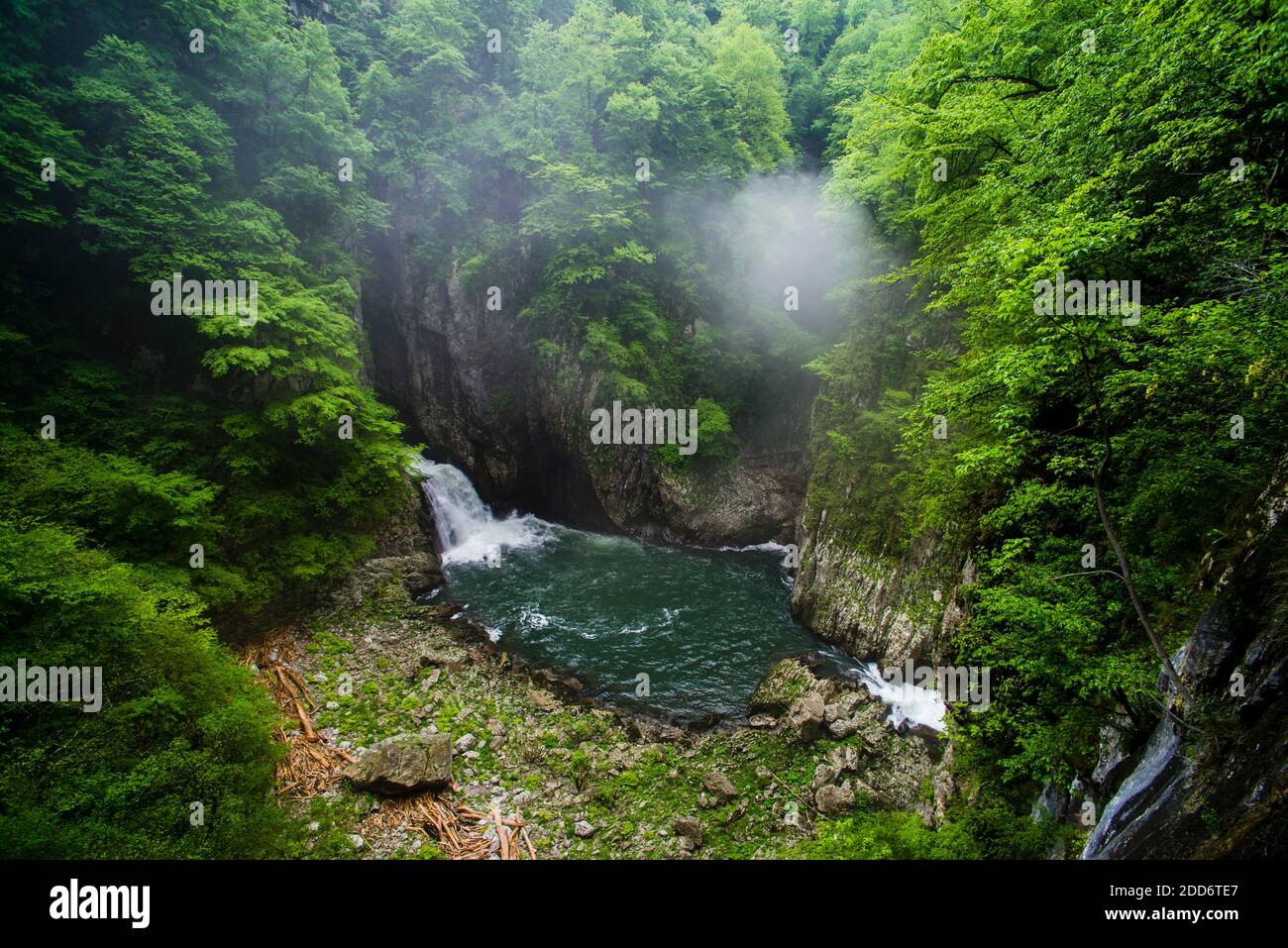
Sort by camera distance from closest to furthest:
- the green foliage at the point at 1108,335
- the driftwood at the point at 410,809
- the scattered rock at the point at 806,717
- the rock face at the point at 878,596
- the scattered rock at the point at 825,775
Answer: the green foliage at the point at 1108,335
the driftwood at the point at 410,809
the scattered rock at the point at 825,775
the scattered rock at the point at 806,717
the rock face at the point at 878,596

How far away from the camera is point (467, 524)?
2022 centimetres

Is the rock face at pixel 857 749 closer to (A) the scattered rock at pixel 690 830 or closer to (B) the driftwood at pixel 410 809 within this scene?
(A) the scattered rock at pixel 690 830

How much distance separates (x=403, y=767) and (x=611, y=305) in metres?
17.5

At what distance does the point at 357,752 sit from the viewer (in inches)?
364

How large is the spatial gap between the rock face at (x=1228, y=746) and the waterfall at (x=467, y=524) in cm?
1699

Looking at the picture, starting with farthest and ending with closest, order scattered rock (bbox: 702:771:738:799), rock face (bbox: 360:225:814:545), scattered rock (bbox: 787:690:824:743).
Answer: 1. rock face (bbox: 360:225:814:545)
2. scattered rock (bbox: 787:690:824:743)
3. scattered rock (bbox: 702:771:738:799)

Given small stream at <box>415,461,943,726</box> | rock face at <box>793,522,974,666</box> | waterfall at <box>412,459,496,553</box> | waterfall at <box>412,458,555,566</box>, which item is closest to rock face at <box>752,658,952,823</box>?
small stream at <box>415,461,943,726</box>

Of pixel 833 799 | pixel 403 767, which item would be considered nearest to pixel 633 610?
pixel 833 799

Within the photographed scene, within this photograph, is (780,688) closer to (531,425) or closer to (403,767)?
(403,767)

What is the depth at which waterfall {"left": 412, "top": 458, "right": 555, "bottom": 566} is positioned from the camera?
18.9 meters

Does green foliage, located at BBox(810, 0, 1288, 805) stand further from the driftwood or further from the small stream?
the driftwood

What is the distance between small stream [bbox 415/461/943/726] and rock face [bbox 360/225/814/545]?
1171 millimetres

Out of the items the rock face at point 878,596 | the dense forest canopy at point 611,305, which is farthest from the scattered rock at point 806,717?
the dense forest canopy at point 611,305

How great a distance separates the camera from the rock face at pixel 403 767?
8398mm
